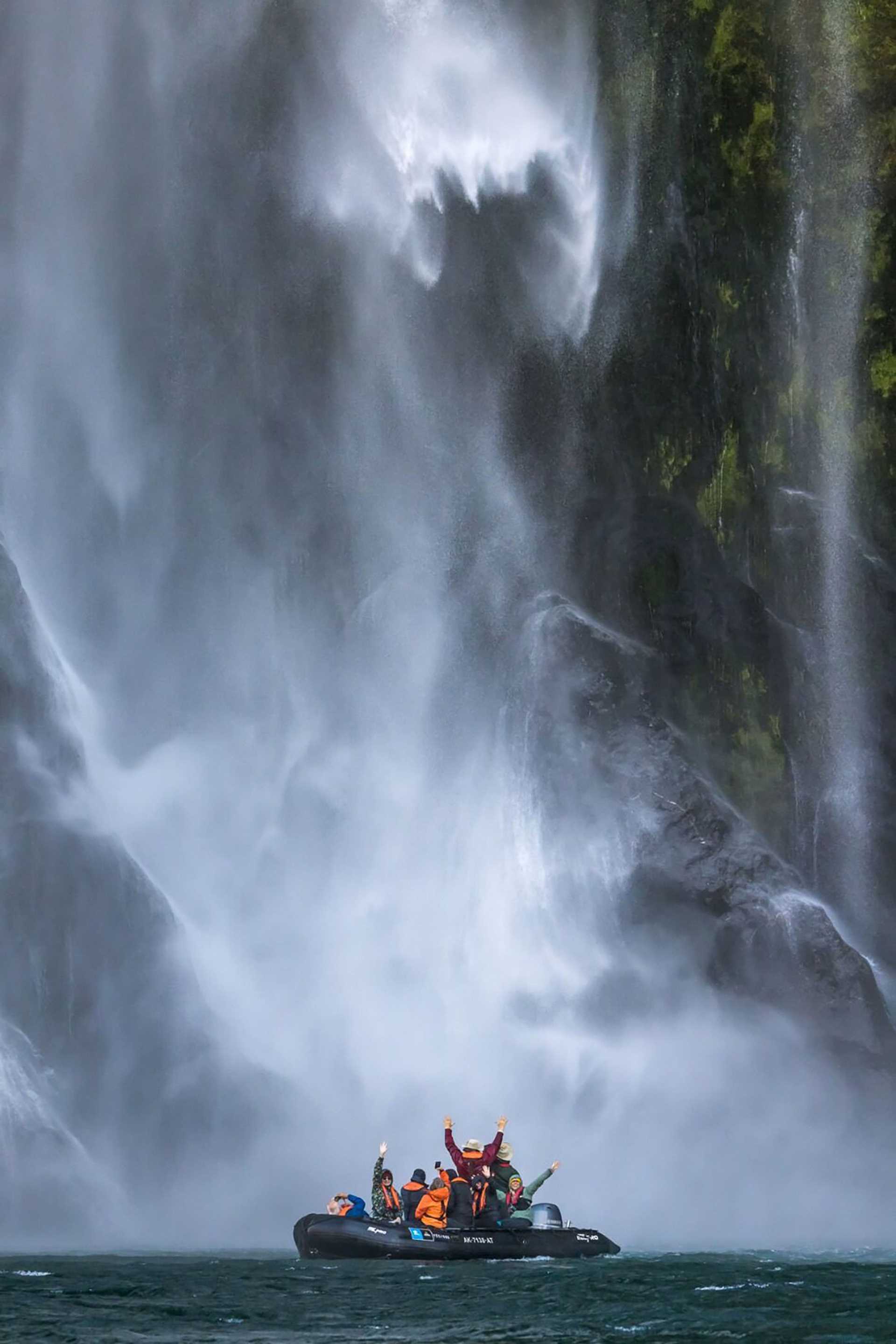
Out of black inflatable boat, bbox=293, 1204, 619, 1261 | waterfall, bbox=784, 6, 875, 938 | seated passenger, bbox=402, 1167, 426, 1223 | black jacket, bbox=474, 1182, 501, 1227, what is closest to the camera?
black inflatable boat, bbox=293, 1204, 619, 1261

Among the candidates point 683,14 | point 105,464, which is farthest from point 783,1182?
point 683,14

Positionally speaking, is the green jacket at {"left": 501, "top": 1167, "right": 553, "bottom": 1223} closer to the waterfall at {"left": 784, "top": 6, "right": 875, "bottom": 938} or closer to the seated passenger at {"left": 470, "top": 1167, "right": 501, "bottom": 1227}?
the seated passenger at {"left": 470, "top": 1167, "right": 501, "bottom": 1227}

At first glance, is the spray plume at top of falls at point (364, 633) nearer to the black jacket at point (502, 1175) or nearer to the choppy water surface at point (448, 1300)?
the black jacket at point (502, 1175)

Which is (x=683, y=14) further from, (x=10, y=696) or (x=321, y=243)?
(x=10, y=696)

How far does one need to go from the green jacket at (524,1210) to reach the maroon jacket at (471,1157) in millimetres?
745

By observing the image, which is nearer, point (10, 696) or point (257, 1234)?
point (257, 1234)

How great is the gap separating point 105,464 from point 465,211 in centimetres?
1016

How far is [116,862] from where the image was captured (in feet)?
117

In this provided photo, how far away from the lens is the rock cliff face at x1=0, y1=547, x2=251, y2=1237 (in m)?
33.9

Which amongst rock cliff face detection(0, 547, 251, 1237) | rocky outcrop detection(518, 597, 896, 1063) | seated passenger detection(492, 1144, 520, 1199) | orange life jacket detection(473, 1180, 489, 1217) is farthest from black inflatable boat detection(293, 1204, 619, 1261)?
rocky outcrop detection(518, 597, 896, 1063)

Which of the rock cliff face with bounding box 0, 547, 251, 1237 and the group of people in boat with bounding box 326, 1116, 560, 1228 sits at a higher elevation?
the rock cliff face with bounding box 0, 547, 251, 1237

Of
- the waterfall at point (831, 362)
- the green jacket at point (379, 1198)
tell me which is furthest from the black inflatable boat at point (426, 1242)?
the waterfall at point (831, 362)

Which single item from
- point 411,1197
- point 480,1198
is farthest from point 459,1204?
point 411,1197

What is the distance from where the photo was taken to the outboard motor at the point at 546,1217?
28344mm
